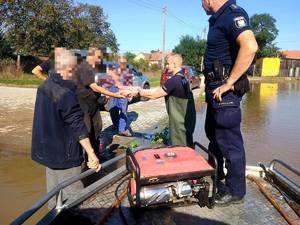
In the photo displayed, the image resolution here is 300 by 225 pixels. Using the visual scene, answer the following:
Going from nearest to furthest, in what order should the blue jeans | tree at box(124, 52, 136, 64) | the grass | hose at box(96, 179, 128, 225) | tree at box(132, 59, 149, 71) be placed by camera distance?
hose at box(96, 179, 128, 225)
tree at box(124, 52, 136, 64)
the blue jeans
the grass
tree at box(132, 59, 149, 71)

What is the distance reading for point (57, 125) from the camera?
3.31m

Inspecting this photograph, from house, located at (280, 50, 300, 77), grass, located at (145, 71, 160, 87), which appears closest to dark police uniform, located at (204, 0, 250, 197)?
grass, located at (145, 71, 160, 87)

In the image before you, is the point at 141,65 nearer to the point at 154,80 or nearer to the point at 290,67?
the point at 154,80

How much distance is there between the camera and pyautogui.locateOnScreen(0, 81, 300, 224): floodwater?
Result: 5.01 m

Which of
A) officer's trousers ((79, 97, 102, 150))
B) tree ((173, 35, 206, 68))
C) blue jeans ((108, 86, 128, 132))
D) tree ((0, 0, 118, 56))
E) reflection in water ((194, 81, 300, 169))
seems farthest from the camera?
tree ((173, 35, 206, 68))

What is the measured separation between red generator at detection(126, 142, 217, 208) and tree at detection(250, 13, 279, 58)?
6893 cm

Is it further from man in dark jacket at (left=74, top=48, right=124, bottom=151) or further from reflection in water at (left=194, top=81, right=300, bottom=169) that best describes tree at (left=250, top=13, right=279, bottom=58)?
man in dark jacket at (left=74, top=48, right=124, bottom=151)

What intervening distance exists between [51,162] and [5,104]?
11.4 metres

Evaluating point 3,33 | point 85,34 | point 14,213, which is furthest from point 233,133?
point 85,34

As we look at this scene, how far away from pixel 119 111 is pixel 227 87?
5513 mm

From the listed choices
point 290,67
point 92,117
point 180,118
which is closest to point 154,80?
point 92,117

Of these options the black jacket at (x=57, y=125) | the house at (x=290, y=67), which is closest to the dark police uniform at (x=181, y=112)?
the black jacket at (x=57, y=125)

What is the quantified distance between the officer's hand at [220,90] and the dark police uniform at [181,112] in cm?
126

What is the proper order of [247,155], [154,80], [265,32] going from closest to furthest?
[247,155], [154,80], [265,32]
